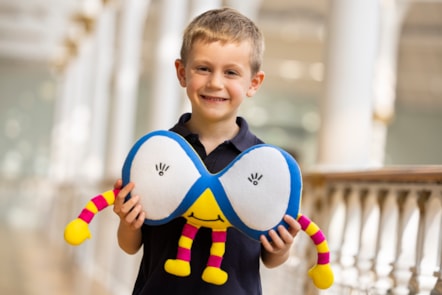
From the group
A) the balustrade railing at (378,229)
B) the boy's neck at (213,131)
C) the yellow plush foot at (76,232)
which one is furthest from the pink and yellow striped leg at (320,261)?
the balustrade railing at (378,229)

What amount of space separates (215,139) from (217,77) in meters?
0.16

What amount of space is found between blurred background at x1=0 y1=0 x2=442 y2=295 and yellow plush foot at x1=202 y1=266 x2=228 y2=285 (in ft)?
7.83

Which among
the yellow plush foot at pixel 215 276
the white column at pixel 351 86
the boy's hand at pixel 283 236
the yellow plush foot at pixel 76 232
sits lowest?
the yellow plush foot at pixel 215 276

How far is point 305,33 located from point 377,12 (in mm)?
14582

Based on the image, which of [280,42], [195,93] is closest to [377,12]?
[195,93]

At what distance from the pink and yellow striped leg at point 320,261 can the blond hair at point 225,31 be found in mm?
352

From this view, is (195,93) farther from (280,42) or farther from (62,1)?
(280,42)

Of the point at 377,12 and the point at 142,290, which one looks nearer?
the point at 142,290

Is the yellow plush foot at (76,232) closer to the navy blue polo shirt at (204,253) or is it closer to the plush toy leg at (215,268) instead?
the navy blue polo shirt at (204,253)

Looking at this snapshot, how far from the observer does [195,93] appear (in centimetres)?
167

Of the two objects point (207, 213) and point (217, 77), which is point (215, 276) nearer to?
point (207, 213)

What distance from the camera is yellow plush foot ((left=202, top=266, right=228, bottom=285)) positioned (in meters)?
1.59

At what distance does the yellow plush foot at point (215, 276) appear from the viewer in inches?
62.5

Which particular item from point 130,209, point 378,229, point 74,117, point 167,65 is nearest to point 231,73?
point 130,209
